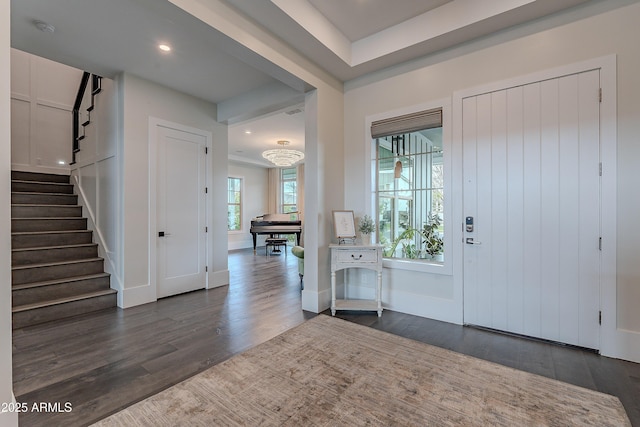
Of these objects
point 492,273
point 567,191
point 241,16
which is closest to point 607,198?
point 567,191

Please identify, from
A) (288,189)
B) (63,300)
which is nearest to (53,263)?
(63,300)

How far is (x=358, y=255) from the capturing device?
11.1 ft

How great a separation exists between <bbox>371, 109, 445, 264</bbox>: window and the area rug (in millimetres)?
1432

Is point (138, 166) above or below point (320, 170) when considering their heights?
above

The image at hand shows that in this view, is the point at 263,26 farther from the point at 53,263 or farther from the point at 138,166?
the point at 53,263

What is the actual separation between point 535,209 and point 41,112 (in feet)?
25.5

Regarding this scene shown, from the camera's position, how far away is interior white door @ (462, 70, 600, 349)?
241 centimetres

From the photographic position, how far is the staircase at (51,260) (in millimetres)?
3234

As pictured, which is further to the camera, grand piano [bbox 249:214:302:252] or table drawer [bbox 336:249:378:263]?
grand piano [bbox 249:214:302:252]

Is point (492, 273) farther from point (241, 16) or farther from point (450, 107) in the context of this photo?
point (241, 16)

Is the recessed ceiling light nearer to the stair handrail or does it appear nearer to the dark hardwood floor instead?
the stair handrail

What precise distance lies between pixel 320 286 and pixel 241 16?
9.48ft

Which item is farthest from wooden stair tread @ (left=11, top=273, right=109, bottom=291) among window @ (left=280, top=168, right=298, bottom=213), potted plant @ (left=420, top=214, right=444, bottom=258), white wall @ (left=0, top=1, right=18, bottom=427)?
window @ (left=280, top=168, right=298, bottom=213)

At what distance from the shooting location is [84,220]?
4.50 meters
